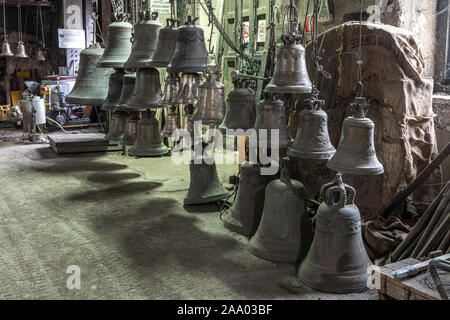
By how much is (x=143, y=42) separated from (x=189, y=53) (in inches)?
30.1

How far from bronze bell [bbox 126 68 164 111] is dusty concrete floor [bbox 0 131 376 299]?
1.50 meters

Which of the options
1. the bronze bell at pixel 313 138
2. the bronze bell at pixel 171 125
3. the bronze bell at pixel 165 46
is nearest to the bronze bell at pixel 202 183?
the bronze bell at pixel 171 125

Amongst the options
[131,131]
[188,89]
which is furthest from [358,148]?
[131,131]

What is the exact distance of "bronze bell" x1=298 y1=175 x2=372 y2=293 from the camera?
4.07m

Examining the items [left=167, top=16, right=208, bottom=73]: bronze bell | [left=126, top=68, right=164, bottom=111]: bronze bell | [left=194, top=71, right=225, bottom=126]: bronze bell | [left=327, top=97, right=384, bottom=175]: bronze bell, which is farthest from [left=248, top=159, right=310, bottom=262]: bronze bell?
[left=126, top=68, right=164, bottom=111]: bronze bell

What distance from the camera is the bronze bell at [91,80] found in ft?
20.5

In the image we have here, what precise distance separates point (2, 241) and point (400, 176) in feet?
15.1

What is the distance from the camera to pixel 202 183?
6.54 metres

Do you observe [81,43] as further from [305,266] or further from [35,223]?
[305,266]

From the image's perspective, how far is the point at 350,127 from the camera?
393 centimetres

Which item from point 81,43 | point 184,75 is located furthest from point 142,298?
point 81,43

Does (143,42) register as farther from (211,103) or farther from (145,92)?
(211,103)

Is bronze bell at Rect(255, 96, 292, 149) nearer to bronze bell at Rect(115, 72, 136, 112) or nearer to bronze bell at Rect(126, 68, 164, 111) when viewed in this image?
bronze bell at Rect(126, 68, 164, 111)

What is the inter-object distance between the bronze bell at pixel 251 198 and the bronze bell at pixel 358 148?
1589 millimetres
